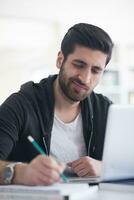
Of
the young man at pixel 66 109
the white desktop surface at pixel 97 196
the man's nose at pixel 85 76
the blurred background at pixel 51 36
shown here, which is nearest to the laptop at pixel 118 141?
the white desktop surface at pixel 97 196

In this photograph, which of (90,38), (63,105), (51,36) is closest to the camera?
(90,38)

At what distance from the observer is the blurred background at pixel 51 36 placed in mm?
4344

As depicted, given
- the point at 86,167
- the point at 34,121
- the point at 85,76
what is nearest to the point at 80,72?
the point at 85,76

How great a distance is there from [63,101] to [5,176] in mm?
612

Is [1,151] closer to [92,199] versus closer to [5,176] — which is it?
[5,176]

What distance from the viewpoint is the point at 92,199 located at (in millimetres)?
860

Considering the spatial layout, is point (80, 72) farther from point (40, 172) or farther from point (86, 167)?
point (40, 172)

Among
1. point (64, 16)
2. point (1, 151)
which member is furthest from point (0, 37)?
point (1, 151)

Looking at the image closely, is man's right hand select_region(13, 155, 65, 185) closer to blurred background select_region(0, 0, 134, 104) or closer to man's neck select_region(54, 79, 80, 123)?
man's neck select_region(54, 79, 80, 123)

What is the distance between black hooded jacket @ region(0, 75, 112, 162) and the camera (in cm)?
139

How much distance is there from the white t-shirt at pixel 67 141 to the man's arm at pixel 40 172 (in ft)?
1.63

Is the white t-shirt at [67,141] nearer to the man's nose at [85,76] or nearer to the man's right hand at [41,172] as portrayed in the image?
the man's nose at [85,76]

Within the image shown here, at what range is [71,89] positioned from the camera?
1.55m

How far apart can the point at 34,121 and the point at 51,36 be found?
121 inches
